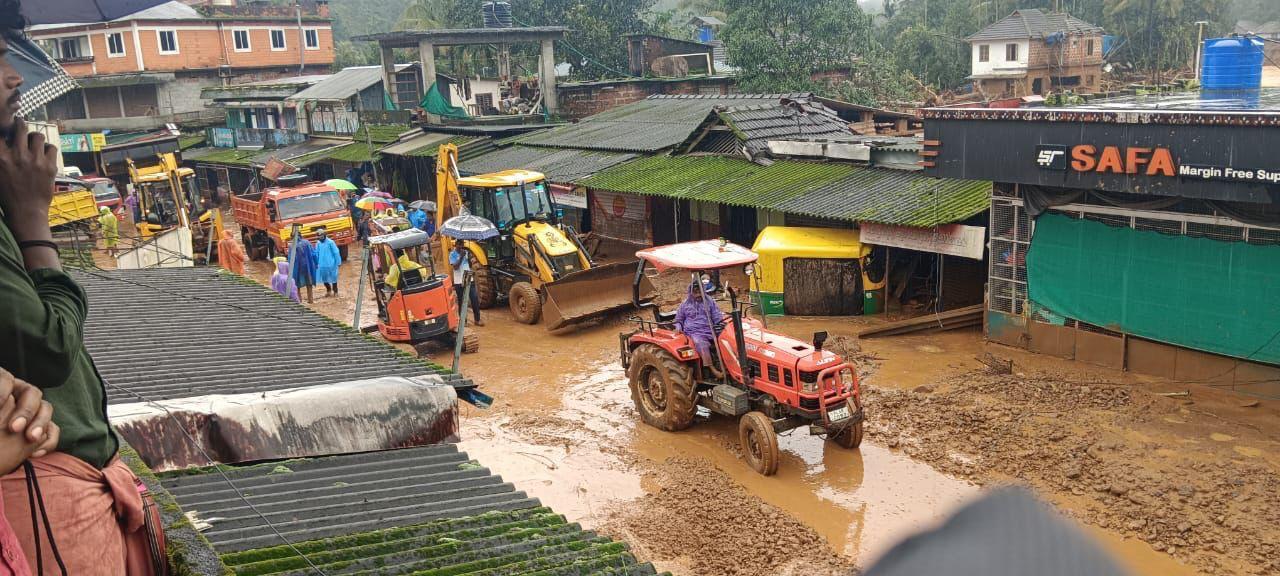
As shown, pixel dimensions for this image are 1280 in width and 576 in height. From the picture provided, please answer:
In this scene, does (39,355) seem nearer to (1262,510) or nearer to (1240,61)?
(1262,510)

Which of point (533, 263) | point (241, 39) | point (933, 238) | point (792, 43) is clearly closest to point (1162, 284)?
point (933, 238)

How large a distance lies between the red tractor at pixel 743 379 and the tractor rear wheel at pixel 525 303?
4.96 metres

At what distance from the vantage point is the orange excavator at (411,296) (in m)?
14.2

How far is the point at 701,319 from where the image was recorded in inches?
422

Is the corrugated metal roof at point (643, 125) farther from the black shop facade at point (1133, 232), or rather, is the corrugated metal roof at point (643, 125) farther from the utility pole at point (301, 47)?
the utility pole at point (301, 47)

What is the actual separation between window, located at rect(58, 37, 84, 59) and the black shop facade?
4236 centimetres

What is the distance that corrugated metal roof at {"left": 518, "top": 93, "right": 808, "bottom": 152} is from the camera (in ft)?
74.2

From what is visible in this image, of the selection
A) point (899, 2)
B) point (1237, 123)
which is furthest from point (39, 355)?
point (899, 2)

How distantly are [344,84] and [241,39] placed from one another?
14.7 meters

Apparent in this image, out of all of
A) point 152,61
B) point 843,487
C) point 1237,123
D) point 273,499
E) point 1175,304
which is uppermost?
point 152,61

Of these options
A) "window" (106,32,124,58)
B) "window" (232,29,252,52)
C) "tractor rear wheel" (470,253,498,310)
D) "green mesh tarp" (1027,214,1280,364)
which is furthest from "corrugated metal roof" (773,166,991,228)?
"window" (232,29,252,52)

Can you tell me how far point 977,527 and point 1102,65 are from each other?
4700cm

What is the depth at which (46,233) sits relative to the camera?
112 inches

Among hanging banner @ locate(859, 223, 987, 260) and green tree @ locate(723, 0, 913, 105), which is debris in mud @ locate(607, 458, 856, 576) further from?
green tree @ locate(723, 0, 913, 105)
